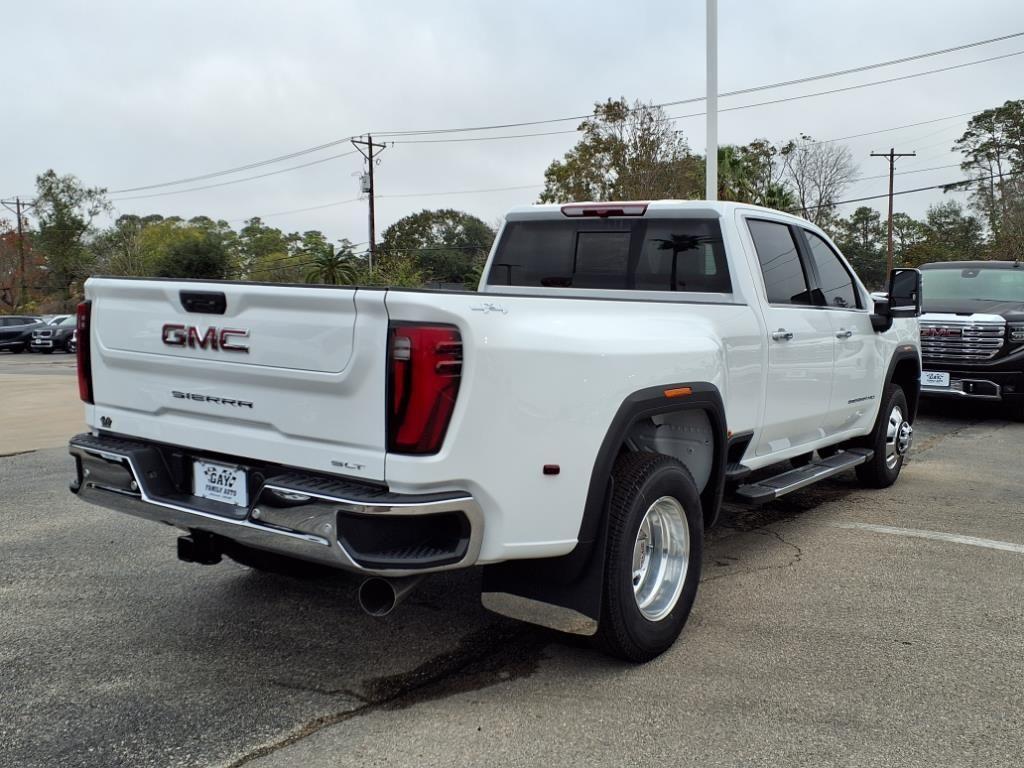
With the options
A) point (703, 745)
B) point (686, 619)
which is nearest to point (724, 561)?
point (686, 619)

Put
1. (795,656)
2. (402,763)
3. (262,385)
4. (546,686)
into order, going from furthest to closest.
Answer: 1. (795,656)
2. (546,686)
3. (262,385)
4. (402,763)

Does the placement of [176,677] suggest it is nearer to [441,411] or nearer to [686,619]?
[441,411]

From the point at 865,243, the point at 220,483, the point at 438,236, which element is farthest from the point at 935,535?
the point at 865,243

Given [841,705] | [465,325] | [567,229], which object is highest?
[567,229]

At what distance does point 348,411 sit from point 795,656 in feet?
7.03

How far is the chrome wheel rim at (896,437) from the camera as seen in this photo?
702 centimetres

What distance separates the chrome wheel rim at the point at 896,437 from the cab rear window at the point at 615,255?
2.77 m

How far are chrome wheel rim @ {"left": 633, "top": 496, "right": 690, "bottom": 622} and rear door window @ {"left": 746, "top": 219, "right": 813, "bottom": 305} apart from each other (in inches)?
63.2

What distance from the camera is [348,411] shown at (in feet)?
10.0

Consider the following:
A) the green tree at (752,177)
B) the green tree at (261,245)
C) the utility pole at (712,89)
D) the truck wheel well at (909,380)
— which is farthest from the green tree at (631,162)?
the green tree at (261,245)

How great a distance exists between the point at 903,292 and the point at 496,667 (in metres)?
4.19

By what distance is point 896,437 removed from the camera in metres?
7.14

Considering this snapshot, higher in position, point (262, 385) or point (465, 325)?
point (465, 325)

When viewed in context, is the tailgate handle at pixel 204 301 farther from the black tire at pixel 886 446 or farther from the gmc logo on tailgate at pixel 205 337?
the black tire at pixel 886 446
